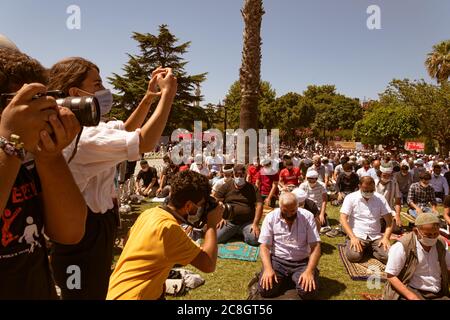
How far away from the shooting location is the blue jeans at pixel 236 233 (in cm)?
686

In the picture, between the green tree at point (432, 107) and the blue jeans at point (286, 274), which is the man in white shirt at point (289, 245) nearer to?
the blue jeans at point (286, 274)

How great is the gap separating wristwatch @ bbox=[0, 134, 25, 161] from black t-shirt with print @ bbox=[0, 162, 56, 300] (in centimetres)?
31

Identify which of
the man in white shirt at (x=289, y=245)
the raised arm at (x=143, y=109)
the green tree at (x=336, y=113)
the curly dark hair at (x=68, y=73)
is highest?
the green tree at (x=336, y=113)

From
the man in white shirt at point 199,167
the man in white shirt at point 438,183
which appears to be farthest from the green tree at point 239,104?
the man in white shirt at point 438,183

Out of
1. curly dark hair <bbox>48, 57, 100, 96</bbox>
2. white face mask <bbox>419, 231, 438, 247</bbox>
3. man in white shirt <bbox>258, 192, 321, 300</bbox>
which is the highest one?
curly dark hair <bbox>48, 57, 100, 96</bbox>

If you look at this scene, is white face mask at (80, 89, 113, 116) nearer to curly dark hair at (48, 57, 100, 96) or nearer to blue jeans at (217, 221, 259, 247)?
curly dark hair at (48, 57, 100, 96)

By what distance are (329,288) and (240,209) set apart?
2672 mm

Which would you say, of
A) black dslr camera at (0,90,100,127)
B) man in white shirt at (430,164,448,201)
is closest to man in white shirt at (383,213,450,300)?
black dslr camera at (0,90,100,127)

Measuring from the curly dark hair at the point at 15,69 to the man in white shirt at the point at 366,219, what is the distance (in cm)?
597

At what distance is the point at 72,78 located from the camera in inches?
71.1

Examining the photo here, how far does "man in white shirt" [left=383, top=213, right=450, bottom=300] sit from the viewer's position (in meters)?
3.81
